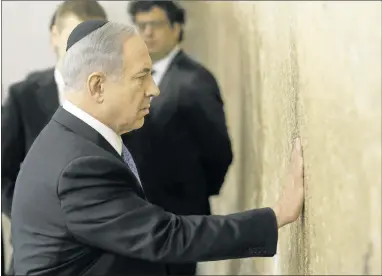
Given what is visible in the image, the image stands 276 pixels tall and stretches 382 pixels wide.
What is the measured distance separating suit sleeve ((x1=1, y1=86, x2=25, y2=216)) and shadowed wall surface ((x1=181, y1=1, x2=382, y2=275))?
1.22 feet

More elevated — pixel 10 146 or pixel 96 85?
pixel 96 85

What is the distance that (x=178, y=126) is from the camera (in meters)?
1.15

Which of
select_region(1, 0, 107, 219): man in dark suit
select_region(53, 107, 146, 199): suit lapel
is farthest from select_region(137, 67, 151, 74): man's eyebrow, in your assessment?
select_region(1, 0, 107, 219): man in dark suit

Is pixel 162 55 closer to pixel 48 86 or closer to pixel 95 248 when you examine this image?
pixel 48 86

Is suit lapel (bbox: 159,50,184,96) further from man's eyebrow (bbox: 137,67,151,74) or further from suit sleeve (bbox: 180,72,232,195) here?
man's eyebrow (bbox: 137,67,151,74)

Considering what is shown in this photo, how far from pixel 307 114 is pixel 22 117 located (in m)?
0.58

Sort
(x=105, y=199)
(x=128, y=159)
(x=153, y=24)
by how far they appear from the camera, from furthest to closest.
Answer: (x=153, y=24) → (x=128, y=159) → (x=105, y=199)

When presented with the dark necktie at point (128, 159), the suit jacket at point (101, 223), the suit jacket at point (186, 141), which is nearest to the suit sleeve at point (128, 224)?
the suit jacket at point (101, 223)

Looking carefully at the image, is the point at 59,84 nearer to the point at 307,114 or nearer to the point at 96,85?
the point at 96,85

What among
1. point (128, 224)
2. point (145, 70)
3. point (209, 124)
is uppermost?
point (145, 70)

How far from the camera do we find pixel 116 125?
3.15 feet

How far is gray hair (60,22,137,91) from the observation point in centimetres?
92

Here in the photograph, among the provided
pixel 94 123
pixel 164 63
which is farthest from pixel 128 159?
pixel 164 63

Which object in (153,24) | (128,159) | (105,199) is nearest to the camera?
(105,199)
